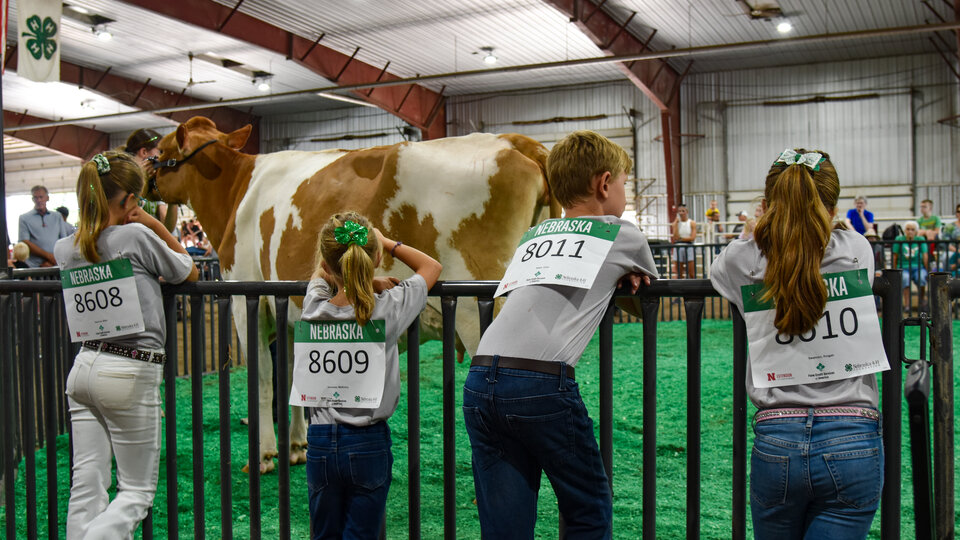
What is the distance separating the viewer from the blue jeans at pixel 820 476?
176 cm

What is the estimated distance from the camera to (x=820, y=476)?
5.78 ft

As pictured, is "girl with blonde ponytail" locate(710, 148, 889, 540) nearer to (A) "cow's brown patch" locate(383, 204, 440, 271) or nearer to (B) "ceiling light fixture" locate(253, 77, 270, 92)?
(A) "cow's brown patch" locate(383, 204, 440, 271)

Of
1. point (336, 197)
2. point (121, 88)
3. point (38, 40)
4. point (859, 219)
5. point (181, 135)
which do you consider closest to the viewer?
point (336, 197)

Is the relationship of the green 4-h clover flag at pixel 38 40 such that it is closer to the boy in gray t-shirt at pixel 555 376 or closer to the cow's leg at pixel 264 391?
the cow's leg at pixel 264 391

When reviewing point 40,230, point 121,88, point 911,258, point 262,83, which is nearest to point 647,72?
point 911,258

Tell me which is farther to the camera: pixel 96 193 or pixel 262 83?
pixel 262 83

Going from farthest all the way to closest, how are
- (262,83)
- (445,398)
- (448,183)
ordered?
(262,83), (448,183), (445,398)

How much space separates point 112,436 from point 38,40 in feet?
17.6

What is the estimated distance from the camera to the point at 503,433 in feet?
6.57

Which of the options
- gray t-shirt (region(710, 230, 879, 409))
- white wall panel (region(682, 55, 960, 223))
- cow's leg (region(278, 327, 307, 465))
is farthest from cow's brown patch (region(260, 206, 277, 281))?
white wall panel (region(682, 55, 960, 223))

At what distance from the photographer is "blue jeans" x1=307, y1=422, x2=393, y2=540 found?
90.8 inches

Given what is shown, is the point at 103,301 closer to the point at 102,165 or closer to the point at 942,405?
the point at 102,165

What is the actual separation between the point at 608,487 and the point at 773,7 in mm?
16006

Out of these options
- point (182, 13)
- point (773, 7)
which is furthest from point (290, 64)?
point (773, 7)
